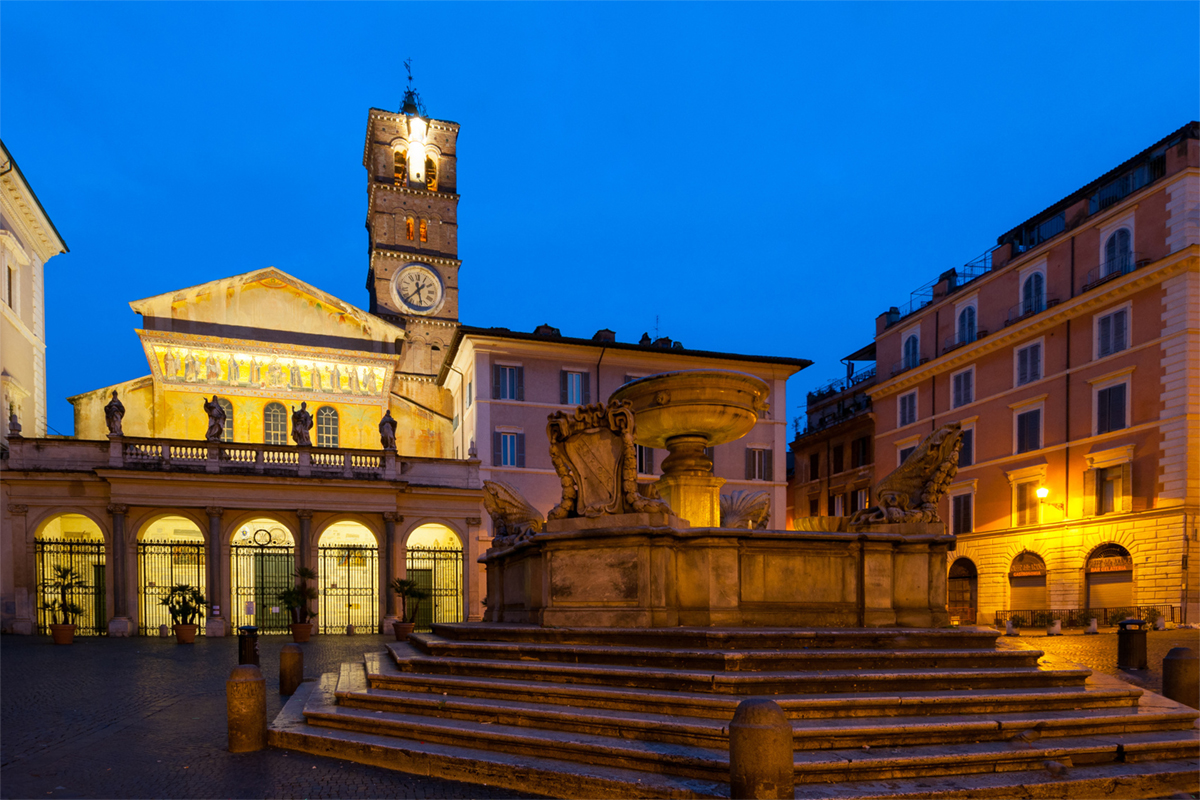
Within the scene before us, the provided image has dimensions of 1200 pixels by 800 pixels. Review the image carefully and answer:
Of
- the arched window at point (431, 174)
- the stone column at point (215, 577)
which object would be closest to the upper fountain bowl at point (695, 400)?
the stone column at point (215, 577)

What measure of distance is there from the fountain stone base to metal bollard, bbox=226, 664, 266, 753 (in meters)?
2.86

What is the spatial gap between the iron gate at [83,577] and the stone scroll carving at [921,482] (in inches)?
895

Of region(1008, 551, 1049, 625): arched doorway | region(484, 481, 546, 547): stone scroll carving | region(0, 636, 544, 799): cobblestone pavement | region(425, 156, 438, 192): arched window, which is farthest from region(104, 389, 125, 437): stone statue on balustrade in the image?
region(425, 156, 438, 192): arched window

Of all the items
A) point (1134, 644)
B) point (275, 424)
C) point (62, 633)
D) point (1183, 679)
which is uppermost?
point (275, 424)

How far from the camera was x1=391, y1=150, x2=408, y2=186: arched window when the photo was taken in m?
57.6

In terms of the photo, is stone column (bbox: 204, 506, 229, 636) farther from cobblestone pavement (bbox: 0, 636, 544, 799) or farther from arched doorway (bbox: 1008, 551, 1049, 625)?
arched doorway (bbox: 1008, 551, 1049, 625)

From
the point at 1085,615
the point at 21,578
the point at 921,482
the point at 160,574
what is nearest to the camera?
the point at 921,482

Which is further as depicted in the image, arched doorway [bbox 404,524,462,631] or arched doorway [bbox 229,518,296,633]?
arched doorway [bbox 404,524,462,631]

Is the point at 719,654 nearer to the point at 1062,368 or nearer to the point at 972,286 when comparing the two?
the point at 1062,368

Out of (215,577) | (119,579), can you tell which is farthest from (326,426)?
(119,579)

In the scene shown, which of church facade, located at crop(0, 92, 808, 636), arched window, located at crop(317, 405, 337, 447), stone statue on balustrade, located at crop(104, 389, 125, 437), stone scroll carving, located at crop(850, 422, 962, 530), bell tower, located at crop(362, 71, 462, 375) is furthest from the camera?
bell tower, located at crop(362, 71, 462, 375)

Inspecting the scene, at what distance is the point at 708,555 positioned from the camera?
8219 mm

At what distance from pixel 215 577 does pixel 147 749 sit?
1966 cm

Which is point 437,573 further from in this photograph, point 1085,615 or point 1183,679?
point 1183,679
